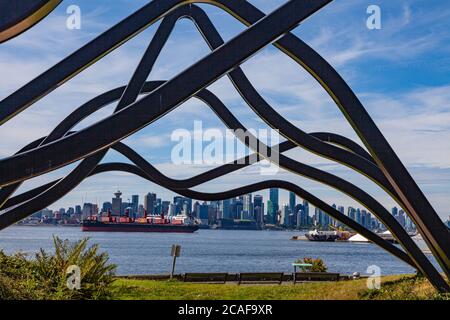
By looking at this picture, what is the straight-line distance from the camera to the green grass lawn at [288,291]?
17.3 m

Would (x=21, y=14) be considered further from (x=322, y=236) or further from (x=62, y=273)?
(x=322, y=236)

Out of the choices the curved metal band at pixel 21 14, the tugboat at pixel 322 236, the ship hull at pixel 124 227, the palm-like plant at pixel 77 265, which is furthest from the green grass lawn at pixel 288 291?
the tugboat at pixel 322 236

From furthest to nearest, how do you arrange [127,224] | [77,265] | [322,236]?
[322,236]
[127,224]
[77,265]

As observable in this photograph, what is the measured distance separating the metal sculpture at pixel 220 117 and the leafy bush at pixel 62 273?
1651mm

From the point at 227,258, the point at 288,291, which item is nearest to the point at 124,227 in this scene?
the point at 227,258

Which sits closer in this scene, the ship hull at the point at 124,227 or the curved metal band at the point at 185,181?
the curved metal band at the point at 185,181

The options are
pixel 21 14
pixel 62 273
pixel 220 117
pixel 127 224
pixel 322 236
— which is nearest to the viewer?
pixel 21 14

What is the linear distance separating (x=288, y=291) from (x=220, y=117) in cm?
673

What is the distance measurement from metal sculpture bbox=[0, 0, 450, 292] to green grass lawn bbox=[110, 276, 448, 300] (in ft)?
3.70

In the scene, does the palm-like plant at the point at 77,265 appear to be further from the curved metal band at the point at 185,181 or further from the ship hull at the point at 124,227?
the ship hull at the point at 124,227

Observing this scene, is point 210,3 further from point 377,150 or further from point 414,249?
point 414,249

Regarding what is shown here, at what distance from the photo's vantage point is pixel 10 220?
14672mm

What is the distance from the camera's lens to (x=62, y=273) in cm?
1606

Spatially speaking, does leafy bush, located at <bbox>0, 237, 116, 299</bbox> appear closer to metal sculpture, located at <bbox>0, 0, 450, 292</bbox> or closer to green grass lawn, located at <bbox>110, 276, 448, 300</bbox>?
green grass lawn, located at <bbox>110, 276, 448, 300</bbox>
